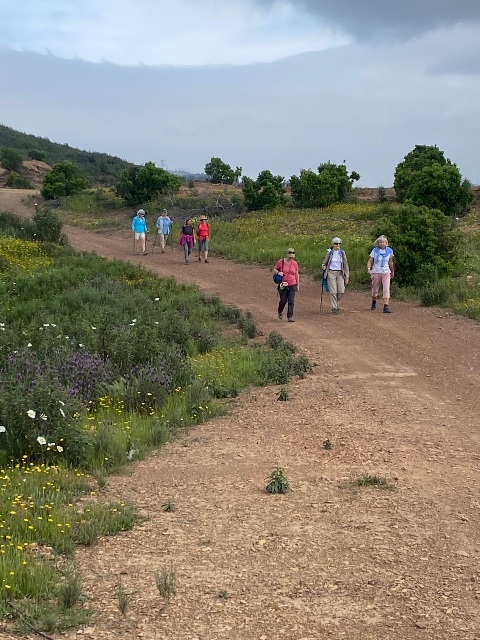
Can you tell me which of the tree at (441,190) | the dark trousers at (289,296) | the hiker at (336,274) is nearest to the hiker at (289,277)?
the dark trousers at (289,296)

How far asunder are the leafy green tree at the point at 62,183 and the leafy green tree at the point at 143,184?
601cm

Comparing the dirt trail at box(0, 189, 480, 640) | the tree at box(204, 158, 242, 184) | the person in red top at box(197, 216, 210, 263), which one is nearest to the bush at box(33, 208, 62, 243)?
the person in red top at box(197, 216, 210, 263)

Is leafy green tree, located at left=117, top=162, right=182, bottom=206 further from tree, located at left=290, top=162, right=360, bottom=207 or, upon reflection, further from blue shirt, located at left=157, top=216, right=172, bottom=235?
blue shirt, located at left=157, top=216, right=172, bottom=235

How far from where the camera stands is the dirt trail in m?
3.75

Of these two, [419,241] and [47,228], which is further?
[47,228]

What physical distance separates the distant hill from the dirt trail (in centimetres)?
8533

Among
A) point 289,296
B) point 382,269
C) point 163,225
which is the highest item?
point 163,225

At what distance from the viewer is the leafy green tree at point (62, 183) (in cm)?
4159

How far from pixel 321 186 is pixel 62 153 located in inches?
3048

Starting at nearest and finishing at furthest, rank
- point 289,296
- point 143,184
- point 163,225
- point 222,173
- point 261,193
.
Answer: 1. point 289,296
2. point 163,225
3. point 261,193
4. point 143,184
5. point 222,173

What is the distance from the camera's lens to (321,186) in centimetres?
3425

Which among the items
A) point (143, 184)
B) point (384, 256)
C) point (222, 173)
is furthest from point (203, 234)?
point (222, 173)

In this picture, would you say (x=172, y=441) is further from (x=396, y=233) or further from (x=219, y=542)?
(x=396, y=233)

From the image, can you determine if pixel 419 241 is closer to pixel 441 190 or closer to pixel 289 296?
pixel 289 296
